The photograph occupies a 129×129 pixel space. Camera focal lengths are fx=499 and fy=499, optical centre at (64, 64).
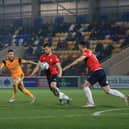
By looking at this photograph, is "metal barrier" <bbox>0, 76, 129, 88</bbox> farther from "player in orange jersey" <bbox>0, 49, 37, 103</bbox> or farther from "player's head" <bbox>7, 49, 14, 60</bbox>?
"player's head" <bbox>7, 49, 14, 60</bbox>

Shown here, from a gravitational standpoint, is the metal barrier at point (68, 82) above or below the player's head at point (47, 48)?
below

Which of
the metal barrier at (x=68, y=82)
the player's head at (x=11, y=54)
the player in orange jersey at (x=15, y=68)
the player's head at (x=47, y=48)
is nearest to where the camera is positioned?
the player's head at (x=47, y=48)

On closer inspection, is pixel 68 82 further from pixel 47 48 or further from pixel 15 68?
pixel 47 48

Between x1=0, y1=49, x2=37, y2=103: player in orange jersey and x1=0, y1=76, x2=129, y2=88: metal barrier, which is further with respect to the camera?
x1=0, y1=76, x2=129, y2=88: metal barrier

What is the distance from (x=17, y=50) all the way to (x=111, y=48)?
33.5 ft

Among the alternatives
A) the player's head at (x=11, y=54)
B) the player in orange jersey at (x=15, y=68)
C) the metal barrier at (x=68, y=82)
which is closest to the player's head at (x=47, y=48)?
the player's head at (x=11, y=54)

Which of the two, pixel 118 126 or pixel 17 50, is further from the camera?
pixel 17 50

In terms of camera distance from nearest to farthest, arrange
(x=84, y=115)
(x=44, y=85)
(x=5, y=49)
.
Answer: (x=84, y=115) → (x=44, y=85) → (x=5, y=49)

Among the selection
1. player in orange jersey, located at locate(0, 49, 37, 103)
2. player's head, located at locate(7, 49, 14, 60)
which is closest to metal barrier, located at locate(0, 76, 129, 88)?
player in orange jersey, located at locate(0, 49, 37, 103)

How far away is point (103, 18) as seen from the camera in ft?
167

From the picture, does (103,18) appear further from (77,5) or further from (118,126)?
(118,126)

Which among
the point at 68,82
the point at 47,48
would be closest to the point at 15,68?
the point at 47,48

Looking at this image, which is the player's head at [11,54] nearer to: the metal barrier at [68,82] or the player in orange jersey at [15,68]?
the player in orange jersey at [15,68]

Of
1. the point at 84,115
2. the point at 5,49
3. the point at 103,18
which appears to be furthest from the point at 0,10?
the point at 84,115
